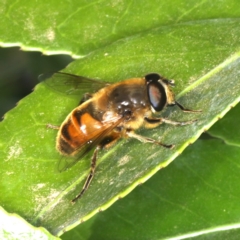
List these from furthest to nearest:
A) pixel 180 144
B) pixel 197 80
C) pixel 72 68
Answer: pixel 72 68
pixel 197 80
pixel 180 144

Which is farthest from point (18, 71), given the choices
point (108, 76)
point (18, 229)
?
point (18, 229)

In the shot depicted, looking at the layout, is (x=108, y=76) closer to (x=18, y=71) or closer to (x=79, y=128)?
(x=79, y=128)

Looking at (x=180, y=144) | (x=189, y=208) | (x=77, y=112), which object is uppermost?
(x=77, y=112)

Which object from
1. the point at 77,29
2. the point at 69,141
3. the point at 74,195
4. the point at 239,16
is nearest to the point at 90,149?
the point at 69,141

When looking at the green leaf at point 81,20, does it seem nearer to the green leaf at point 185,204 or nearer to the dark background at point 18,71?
the green leaf at point 185,204

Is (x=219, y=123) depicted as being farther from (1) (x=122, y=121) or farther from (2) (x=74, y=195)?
(2) (x=74, y=195)
